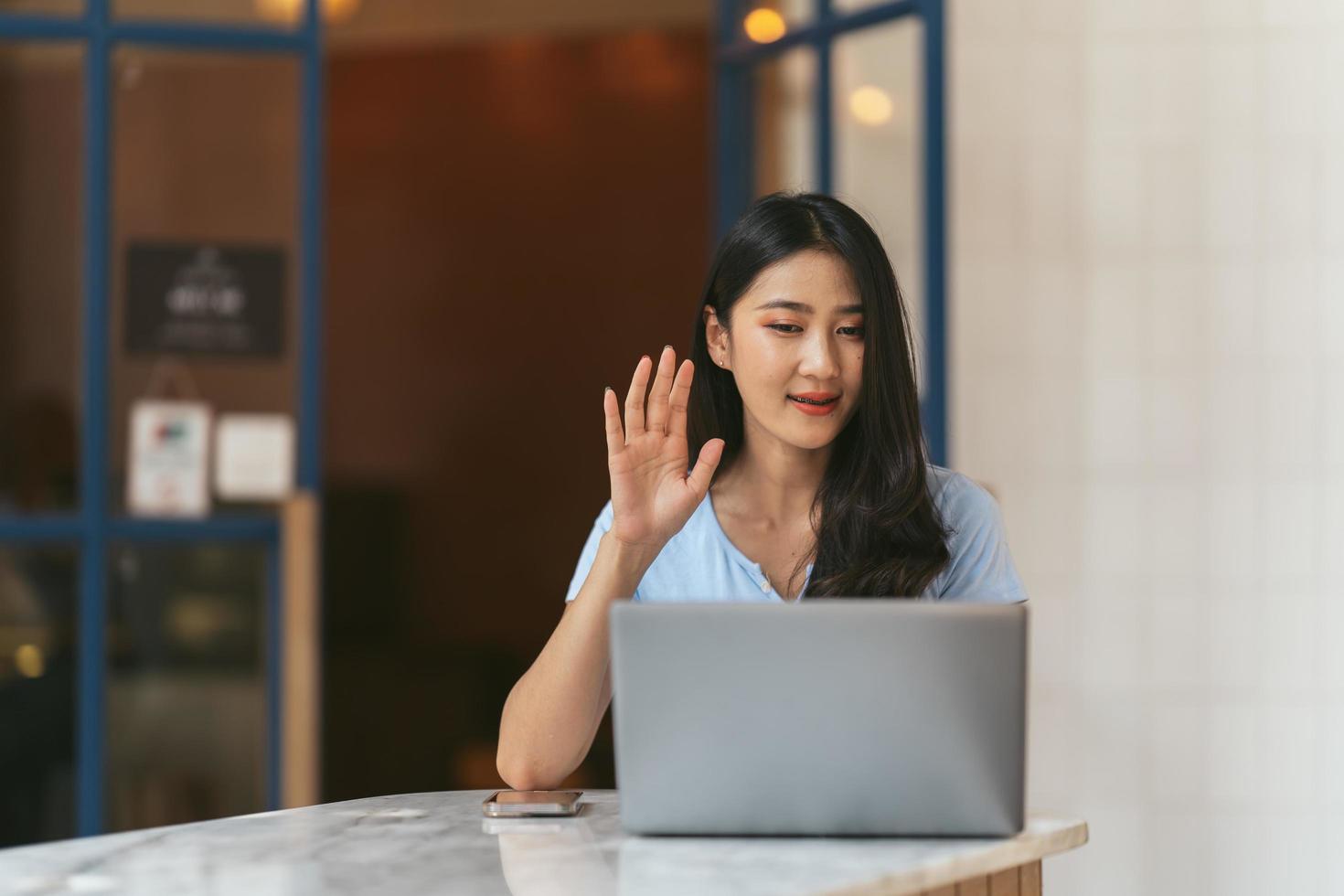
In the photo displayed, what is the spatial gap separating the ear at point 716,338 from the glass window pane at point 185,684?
188cm

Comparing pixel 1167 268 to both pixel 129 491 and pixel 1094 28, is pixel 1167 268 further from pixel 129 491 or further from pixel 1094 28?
pixel 129 491

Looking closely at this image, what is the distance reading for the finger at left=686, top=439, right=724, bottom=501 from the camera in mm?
1906

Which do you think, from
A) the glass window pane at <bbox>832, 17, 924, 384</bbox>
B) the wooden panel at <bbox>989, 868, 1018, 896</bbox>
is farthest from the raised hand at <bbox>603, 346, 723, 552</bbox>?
the glass window pane at <bbox>832, 17, 924, 384</bbox>

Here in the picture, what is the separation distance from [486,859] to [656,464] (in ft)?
1.92

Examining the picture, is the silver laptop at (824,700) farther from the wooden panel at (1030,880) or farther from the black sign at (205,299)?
the black sign at (205,299)

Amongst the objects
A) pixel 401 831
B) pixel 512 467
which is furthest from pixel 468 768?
pixel 401 831

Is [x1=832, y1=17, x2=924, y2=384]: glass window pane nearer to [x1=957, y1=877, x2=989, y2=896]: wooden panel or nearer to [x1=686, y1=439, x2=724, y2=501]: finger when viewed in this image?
[x1=686, y1=439, x2=724, y2=501]: finger

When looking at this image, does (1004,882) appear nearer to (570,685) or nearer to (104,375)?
(570,685)

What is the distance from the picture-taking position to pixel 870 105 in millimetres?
3672

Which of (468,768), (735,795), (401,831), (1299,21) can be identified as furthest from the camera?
(468,768)

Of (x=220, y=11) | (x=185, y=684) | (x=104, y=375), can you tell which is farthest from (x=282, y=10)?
(x=185, y=684)

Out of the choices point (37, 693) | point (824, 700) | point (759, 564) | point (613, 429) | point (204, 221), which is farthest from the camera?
point (204, 221)

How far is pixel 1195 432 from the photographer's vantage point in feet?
12.1

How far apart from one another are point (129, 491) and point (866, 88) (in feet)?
6.35
